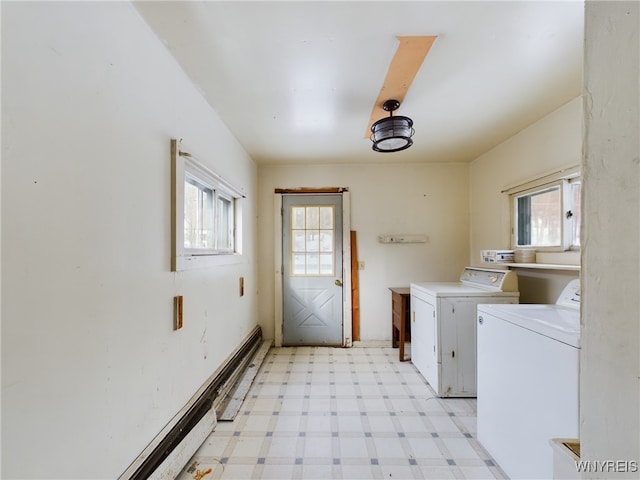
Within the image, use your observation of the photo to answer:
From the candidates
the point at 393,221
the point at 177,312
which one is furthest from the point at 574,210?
the point at 177,312

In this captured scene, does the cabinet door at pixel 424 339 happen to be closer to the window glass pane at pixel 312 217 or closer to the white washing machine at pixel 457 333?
the white washing machine at pixel 457 333

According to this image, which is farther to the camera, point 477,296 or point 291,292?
point 291,292

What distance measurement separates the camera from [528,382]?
4.36 feet

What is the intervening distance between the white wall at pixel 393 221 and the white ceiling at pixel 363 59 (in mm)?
1045

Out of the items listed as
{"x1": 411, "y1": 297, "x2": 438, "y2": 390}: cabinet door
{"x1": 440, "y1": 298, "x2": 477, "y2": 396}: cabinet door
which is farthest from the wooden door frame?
{"x1": 440, "y1": 298, "x2": 477, "y2": 396}: cabinet door

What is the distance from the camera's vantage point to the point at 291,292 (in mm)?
3537

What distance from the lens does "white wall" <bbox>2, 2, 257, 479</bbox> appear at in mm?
750

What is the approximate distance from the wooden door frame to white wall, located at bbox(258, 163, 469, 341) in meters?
0.09

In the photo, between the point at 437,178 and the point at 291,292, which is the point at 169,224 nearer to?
the point at 291,292

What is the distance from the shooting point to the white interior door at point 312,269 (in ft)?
11.5

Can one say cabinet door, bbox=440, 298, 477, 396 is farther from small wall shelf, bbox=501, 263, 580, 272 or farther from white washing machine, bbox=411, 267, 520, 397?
small wall shelf, bbox=501, 263, 580, 272

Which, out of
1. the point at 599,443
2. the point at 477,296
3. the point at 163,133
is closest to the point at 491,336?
the point at 477,296

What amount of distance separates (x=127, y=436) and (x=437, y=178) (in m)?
3.75

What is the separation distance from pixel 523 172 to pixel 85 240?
3231mm
